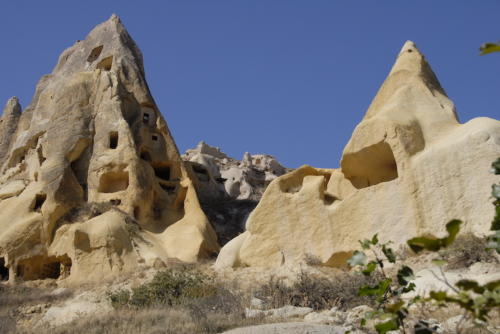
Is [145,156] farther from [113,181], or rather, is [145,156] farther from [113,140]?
[113,181]

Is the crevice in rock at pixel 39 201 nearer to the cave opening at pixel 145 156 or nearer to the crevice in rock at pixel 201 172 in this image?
the cave opening at pixel 145 156

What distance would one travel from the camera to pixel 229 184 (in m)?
37.1

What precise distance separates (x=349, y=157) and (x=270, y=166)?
1087 inches

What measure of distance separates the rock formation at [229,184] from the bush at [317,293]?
14842 millimetres

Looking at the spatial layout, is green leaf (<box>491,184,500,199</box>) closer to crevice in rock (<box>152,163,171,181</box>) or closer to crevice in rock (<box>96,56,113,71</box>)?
crevice in rock (<box>152,163,171,181</box>)

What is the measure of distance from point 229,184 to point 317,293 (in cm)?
2510

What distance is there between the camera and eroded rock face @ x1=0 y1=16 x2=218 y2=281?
2169 centimetres

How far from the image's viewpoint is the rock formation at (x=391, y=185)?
44.0ft

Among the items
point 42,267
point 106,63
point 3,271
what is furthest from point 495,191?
point 106,63

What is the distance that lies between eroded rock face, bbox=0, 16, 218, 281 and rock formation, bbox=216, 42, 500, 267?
18.6 feet

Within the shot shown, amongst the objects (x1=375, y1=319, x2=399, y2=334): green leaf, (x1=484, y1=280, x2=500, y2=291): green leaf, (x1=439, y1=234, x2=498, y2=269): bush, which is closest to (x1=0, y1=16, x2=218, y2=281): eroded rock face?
(x1=439, y1=234, x2=498, y2=269): bush

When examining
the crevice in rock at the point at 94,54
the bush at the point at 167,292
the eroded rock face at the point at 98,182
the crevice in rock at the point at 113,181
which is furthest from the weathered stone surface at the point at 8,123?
the bush at the point at 167,292

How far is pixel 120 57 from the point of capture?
2991cm

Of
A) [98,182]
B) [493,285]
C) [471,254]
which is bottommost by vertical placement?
[493,285]
